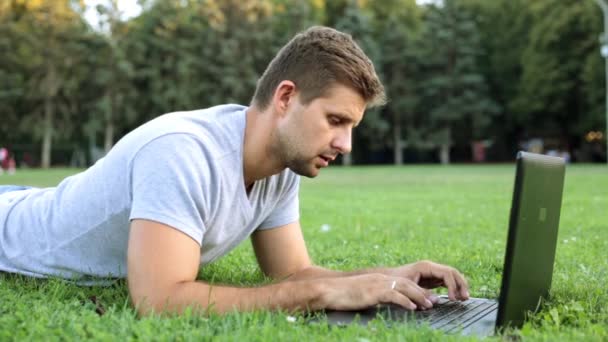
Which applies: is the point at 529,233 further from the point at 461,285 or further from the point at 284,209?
the point at 284,209

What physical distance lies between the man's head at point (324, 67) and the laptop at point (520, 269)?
765mm

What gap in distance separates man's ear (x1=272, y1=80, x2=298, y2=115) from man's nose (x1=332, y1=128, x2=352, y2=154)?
265 millimetres

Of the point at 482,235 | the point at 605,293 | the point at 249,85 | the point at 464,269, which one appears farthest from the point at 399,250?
the point at 249,85

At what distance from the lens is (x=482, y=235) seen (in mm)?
7648

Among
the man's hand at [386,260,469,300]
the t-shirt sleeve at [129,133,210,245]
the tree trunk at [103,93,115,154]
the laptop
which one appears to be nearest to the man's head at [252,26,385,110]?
the t-shirt sleeve at [129,133,210,245]

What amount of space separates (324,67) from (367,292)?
3.25 ft

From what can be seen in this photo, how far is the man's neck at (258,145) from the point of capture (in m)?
3.26

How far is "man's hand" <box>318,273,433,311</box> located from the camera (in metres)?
2.95

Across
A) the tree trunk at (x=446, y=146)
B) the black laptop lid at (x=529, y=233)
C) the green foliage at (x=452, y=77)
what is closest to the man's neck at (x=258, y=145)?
the black laptop lid at (x=529, y=233)

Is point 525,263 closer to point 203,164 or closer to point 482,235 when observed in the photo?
point 203,164

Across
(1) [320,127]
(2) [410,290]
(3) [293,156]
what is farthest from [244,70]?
(2) [410,290]

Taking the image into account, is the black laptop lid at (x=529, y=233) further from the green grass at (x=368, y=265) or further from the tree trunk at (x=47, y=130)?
the tree trunk at (x=47, y=130)

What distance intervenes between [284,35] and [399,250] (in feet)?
158

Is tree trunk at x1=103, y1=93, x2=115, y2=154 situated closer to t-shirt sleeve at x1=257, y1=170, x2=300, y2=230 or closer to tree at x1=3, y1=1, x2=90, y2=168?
tree at x1=3, y1=1, x2=90, y2=168
